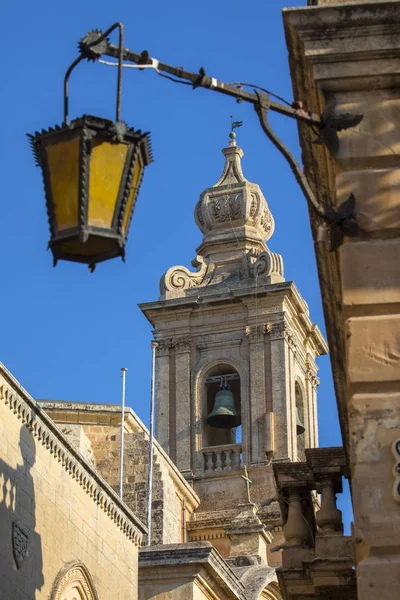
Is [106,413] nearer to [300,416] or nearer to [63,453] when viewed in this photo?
[300,416]

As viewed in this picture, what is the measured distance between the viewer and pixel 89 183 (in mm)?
6738

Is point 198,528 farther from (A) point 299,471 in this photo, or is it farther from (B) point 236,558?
(A) point 299,471

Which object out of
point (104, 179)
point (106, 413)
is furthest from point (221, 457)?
point (104, 179)

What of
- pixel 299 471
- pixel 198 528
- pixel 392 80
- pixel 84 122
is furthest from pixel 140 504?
pixel 84 122

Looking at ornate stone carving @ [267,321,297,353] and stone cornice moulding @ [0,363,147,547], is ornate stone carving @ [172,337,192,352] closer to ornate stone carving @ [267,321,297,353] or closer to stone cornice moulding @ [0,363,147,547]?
ornate stone carving @ [267,321,297,353]

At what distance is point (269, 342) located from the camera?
3991cm

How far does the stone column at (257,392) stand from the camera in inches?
1520

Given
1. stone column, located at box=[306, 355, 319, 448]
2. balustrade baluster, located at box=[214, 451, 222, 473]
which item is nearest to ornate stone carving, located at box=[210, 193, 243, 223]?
stone column, located at box=[306, 355, 319, 448]

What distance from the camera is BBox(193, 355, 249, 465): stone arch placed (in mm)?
39156

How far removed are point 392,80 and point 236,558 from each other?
20.7 m

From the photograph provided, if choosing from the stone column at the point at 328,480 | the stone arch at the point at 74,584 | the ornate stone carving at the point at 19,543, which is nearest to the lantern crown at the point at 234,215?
the stone arch at the point at 74,584

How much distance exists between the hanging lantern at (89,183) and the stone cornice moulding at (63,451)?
863 centimetres

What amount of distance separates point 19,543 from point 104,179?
30.5ft

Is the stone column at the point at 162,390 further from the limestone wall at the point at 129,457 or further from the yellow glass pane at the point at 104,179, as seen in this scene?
the yellow glass pane at the point at 104,179
